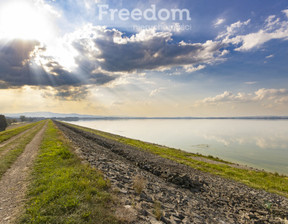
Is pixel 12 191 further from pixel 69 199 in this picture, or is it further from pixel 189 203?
pixel 189 203

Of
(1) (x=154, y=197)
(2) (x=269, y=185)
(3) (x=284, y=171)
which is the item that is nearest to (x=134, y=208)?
(1) (x=154, y=197)

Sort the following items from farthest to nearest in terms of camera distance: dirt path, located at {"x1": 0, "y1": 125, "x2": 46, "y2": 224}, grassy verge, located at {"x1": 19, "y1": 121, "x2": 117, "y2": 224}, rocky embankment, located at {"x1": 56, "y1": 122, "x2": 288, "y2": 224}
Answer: rocky embankment, located at {"x1": 56, "y1": 122, "x2": 288, "y2": 224}
dirt path, located at {"x1": 0, "y1": 125, "x2": 46, "y2": 224}
grassy verge, located at {"x1": 19, "y1": 121, "x2": 117, "y2": 224}

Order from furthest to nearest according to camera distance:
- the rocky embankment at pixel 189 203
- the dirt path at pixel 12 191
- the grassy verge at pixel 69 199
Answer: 1. the rocky embankment at pixel 189 203
2. the dirt path at pixel 12 191
3. the grassy verge at pixel 69 199

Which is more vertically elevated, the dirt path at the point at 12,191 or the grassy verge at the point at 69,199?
the grassy verge at the point at 69,199

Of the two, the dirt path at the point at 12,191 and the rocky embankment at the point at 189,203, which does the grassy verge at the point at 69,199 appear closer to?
the dirt path at the point at 12,191

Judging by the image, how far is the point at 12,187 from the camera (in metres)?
9.57

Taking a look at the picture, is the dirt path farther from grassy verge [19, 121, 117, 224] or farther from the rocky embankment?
the rocky embankment

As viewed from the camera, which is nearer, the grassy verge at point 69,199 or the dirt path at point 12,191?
the grassy verge at point 69,199

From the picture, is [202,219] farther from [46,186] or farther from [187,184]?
[46,186]

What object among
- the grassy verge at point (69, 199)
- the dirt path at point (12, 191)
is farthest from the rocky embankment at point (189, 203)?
the dirt path at point (12, 191)

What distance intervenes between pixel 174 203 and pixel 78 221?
5827mm

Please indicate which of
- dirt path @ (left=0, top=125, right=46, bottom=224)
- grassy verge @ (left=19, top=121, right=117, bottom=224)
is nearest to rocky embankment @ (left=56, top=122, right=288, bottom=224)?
grassy verge @ (left=19, top=121, right=117, bottom=224)

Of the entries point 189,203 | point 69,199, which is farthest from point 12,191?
point 189,203

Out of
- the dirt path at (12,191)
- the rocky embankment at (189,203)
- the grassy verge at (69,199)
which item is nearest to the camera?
the grassy verge at (69,199)
